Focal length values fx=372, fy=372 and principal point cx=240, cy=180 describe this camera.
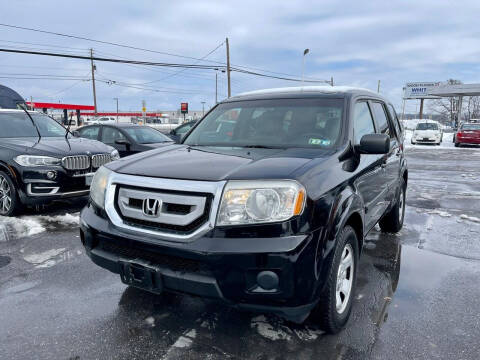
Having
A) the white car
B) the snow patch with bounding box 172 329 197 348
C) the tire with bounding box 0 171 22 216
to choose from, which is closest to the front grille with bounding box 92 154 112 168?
the tire with bounding box 0 171 22 216

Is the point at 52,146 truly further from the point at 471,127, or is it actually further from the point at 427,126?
the point at 427,126

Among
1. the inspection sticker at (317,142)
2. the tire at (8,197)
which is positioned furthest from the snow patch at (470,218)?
the tire at (8,197)

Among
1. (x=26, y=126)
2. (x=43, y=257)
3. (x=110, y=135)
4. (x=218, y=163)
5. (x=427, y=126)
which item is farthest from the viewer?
(x=427, y=126)

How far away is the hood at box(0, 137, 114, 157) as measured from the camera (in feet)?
18.5

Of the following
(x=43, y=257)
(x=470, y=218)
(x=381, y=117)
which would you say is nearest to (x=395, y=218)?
(x=381, y=117)

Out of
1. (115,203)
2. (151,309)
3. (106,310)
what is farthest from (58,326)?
(115,203)

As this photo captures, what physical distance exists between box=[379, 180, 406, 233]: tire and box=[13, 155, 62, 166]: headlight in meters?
4.83

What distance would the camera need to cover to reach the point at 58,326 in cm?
276

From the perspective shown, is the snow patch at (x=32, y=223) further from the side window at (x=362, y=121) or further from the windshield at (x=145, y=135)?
the side window at (x=362, y=121)

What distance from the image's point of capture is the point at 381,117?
425cm

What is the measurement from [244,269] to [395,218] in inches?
141

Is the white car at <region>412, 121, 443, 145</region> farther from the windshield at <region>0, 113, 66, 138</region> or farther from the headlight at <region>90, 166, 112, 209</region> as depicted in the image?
the headlight at <region>90, 166, 112, 209</region>

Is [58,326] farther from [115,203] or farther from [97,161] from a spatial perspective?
[97,161]

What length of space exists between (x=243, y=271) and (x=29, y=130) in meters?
6.07
